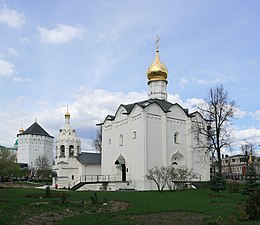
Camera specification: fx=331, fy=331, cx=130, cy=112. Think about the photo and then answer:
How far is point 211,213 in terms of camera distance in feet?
41.4

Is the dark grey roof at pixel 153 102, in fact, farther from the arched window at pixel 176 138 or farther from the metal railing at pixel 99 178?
the metal railing at pixel 99 178

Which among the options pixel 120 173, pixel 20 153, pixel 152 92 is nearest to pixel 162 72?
pixel 152 92

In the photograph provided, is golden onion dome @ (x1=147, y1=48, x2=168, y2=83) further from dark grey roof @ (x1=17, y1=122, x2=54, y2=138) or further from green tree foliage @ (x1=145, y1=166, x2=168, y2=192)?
dark grey roof @ (x1=17, y1=122, x2=54, y2=138)

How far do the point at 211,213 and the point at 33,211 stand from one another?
724cm

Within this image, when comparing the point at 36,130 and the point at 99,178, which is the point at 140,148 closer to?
the point at 99,178

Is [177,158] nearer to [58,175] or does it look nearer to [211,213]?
[58,175]

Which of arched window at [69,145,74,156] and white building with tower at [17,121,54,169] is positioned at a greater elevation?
white building with tower at [17,121,54,169]

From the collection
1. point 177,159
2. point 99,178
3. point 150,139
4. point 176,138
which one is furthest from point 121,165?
point 176,138

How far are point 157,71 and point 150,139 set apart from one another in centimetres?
971

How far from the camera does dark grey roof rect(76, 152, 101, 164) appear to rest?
138 feet

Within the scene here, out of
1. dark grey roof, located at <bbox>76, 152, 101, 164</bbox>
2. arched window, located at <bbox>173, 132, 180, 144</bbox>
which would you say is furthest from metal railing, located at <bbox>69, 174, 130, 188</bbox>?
arched window, located at <bbox>173, 132, 180, 144</bbox>

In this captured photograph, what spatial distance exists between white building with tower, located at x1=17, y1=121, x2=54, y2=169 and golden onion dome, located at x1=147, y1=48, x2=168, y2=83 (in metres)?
65.6

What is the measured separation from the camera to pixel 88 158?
4291cm

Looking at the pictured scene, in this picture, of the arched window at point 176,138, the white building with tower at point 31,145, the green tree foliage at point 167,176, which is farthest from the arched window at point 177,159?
the white building with tower at point 31,145
